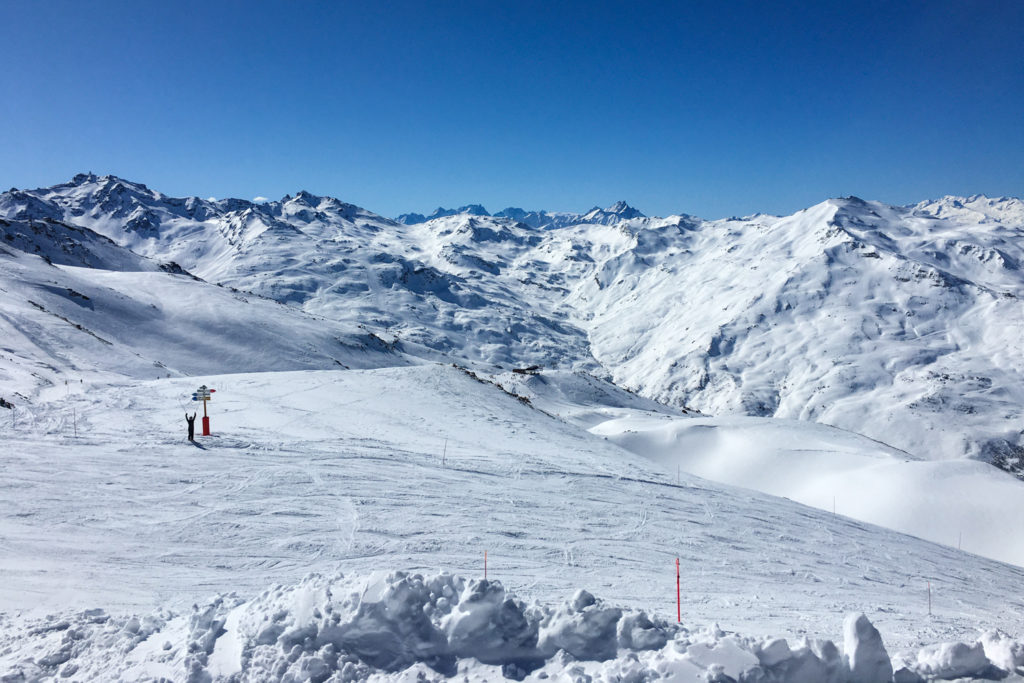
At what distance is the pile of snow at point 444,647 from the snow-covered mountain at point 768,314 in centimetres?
5826

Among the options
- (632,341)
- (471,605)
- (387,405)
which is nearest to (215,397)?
(387,405)

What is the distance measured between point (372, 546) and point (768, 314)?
135358 millimetres

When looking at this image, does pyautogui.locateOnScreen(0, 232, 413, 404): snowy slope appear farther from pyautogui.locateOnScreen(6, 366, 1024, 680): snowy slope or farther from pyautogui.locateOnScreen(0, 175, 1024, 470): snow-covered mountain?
pyautogui.locateOnScreen(0, 175, 1024, 470): snow-covered mountain

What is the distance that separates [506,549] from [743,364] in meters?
118

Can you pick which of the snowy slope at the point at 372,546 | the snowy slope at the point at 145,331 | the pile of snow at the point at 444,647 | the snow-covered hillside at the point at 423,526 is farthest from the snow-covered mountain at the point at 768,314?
the pile of snow at the point at 444,647

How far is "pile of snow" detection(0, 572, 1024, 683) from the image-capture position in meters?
6.04

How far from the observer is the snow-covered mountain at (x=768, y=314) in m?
96.2

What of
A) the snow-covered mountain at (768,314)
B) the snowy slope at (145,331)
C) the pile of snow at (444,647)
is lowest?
the pile of snow at (444,647)

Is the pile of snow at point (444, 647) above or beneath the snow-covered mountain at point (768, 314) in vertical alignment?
beneath

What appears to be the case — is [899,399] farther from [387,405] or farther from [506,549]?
[506,549]

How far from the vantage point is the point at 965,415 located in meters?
89.0

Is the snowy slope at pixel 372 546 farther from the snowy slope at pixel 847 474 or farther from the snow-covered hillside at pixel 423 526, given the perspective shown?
the snowy slope at pixel 847 474

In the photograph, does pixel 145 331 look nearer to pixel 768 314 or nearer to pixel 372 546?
pixel 372 546

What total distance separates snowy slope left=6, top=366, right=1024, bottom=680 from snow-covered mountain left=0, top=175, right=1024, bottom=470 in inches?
1949
